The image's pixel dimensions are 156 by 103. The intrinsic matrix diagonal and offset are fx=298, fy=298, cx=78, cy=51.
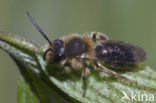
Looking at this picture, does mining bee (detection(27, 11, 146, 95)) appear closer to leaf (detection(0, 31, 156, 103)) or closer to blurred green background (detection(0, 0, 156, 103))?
leaf (detection(0, 31, 156, 103))

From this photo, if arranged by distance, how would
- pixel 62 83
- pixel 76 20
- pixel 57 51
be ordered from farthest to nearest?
pixel 76 20 → pixel 57 51 → pixel 62 83

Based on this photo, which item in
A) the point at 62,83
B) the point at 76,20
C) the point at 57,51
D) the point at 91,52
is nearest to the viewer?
the point at 62,83

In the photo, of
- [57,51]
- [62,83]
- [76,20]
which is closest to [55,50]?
[57,51]

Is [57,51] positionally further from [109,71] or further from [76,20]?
[76,20]

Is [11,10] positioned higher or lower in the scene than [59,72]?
higher

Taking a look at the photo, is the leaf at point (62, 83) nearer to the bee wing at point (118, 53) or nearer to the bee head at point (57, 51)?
the bee head at point (57, 51)

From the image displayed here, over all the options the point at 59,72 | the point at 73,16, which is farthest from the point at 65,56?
the point at 73,16

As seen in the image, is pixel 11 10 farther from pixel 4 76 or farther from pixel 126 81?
pixel 126 81
